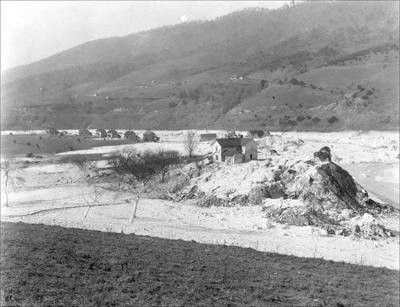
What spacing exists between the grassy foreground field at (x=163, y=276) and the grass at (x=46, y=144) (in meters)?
84.5

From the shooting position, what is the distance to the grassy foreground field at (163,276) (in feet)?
56.8

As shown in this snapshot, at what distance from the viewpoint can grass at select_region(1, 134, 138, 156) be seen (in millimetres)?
109469

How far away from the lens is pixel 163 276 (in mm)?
20859

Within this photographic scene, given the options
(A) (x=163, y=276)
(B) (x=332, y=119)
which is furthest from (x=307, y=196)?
(B) (x=332, y=119)

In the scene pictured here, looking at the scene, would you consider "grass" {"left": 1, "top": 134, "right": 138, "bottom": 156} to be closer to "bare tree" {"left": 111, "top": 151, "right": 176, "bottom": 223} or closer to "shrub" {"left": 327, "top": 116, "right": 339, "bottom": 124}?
"bare tree" {"left": 111, "top": 151, "right": 176, "bottom": 223}

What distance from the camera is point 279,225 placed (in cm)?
4266

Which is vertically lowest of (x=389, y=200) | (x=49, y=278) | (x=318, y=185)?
(x=389, y=200)

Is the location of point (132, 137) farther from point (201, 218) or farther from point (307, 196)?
A: point (307, 196)

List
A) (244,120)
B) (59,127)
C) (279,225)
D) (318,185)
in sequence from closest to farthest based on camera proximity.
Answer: (279,225)
(318,185)
(244,120)
(59,127)

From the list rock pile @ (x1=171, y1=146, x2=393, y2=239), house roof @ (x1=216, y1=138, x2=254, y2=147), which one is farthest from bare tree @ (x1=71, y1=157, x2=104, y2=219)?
house roof @ (x1=216, y1=138, x2=254, y2=147)

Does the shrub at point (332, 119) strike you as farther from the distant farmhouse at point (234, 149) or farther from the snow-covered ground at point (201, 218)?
the distant farmhouse at point (234, 149)

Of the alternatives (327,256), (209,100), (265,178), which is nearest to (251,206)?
(265,178)

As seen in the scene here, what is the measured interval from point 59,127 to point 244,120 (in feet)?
246

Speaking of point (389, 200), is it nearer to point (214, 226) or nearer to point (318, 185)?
point (318, 185)
